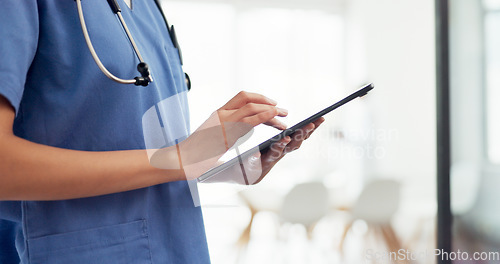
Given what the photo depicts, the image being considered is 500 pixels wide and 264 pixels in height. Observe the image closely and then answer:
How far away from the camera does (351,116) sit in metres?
2.64

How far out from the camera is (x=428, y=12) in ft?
6.88

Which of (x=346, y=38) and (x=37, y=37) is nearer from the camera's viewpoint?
(x=37, y=37)

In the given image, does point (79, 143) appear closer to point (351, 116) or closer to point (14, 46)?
point (14, 46)

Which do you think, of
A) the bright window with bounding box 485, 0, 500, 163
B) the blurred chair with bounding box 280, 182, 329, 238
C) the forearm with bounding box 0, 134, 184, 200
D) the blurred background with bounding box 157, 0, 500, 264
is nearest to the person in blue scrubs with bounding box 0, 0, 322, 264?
the forearm with bounding box 0, 134, 184, 200

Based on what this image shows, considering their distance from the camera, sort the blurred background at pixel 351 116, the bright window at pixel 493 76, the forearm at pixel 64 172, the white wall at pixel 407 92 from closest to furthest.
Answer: the forearm at pixel 64 172 → the bright window at pixel 493 76 → the blurred background at pixel 351 116 → the white wall at pixel 407 92

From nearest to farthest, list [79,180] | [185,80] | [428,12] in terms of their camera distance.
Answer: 1. [79,180]
2. [185,80]
3. [428,12]

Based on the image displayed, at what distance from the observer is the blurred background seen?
66.7 inches

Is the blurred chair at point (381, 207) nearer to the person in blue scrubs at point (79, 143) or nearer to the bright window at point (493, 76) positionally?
the bright window at point (493, 76)

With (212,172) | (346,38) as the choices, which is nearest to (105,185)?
(212,172)

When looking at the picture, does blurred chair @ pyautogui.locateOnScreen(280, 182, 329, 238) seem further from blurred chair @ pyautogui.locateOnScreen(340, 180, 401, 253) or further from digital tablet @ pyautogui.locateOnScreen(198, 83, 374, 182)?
digital tablet @ pyautogui.locateOnScreen(198, 83, 374, 182)

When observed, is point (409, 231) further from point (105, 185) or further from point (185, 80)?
point (105, 185)

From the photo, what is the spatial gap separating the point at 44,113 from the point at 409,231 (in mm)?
2017

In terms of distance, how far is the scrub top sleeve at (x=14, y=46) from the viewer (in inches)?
15.1

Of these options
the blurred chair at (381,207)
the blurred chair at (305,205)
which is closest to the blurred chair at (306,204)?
the blurred chair at (305,205)
